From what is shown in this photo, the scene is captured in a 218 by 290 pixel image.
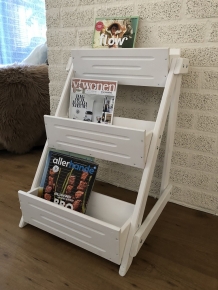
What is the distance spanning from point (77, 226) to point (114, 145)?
255 mm

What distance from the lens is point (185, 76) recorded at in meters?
0.86

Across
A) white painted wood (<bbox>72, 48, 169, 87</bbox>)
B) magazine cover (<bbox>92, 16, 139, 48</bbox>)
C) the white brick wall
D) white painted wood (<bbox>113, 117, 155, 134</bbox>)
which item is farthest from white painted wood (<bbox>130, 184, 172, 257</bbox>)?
magazine cover (<bbox>92, 16, 139, 48</bbox>)

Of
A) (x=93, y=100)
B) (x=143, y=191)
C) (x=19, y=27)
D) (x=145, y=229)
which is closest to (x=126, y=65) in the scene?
(x=93, y=100)

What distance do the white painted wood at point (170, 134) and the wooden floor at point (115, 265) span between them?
5.6 inches

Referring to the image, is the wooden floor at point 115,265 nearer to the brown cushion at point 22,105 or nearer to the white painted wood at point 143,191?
the white painted wood at point 143,191

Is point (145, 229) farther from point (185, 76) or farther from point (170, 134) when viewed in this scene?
point (185, 76)

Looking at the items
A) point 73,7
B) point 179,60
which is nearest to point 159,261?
point 179,60

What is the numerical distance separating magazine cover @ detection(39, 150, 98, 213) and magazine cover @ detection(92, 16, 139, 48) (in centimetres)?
44

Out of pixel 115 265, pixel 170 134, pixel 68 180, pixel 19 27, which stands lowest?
pixel 115 265

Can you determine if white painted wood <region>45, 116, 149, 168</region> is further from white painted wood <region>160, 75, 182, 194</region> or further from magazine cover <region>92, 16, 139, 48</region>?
magazine cover <region>92, 16, 139, 48</region>

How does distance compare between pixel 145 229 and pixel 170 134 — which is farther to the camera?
pixel 170 134

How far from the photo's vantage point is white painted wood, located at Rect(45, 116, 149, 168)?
0.66 m

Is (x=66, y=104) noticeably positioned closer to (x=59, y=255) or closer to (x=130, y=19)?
(x=130, y=19)

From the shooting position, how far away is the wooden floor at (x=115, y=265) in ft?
2.12
